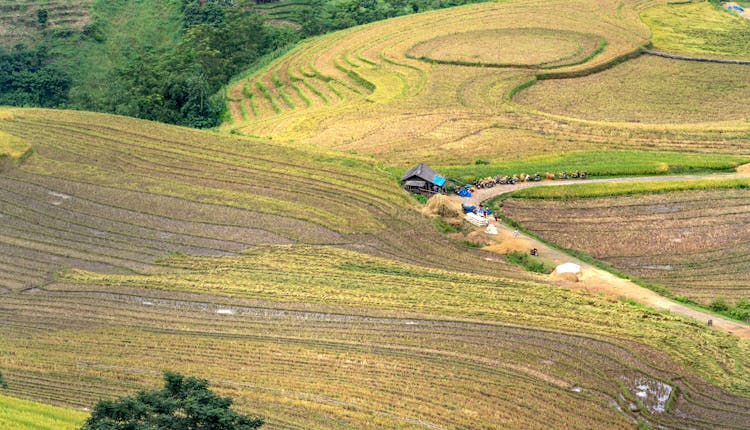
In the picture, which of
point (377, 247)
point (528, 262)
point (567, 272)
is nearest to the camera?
point (567, 272)

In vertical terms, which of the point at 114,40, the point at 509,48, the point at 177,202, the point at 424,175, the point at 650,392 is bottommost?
the point at 650,392

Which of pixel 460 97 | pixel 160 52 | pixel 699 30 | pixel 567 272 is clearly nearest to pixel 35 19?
pixel 160 52

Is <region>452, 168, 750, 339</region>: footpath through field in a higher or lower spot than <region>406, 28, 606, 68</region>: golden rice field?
lower

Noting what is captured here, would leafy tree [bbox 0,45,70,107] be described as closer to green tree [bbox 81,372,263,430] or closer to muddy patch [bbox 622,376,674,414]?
green tree [bbox 81,372,263,430]

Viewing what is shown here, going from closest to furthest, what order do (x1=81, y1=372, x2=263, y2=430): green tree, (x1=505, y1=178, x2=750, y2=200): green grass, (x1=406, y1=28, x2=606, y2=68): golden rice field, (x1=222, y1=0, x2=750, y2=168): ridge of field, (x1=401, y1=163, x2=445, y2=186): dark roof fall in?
1. (x1=81, y1=372, x2=263, y2=430): green tree
2. (x1=401, y1=163, x2=445, y2=186): dark roof
3. (x1=505, y1=178, x2=750, y2=200): green grass
4. (x1=222, y1=0, x2=750, y2=168): ridge of field
5. (x1=406, y1=28, x2=606, y2=68): golden rice field

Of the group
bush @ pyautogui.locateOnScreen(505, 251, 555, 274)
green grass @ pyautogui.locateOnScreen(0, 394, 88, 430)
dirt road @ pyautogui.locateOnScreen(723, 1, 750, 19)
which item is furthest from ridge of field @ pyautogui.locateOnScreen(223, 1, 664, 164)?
green grass @ pyautogui.locateOnScreen(0, 394, 88, 430)

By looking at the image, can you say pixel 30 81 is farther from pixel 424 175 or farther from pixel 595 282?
pixel 595 282
